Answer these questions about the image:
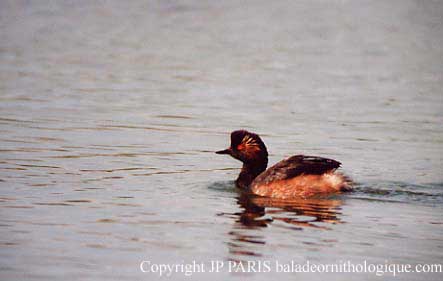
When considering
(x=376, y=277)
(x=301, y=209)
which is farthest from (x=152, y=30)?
(x=376, y=277)

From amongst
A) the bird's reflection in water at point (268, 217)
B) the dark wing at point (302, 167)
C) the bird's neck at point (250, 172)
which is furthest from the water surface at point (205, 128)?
the dark wing at point (302, 167)

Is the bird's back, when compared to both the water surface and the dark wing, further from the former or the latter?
the water surface

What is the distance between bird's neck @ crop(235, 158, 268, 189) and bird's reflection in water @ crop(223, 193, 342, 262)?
514 millimetres

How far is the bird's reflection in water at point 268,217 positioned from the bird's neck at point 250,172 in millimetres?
514

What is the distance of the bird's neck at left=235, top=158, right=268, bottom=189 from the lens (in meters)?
12.1

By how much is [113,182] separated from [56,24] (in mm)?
15806

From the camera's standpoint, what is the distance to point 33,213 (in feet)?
32.2

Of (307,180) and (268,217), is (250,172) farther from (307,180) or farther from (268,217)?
(268,217)

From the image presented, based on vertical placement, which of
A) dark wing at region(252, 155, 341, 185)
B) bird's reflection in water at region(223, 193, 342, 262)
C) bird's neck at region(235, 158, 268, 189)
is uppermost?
dark wing at region(252, 155, 341, 185)

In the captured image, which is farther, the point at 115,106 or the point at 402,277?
the point at 115,106

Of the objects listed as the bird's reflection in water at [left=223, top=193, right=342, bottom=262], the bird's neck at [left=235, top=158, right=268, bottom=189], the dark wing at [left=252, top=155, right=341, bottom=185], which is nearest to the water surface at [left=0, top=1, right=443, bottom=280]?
the bird's reflection in water at [left=223, top=193, right=342, bottom=262]

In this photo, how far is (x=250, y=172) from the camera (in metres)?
12.3

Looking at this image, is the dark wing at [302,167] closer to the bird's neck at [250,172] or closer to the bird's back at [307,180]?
the bird's back at [307,180]

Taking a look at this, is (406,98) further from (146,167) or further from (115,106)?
(146,167)
